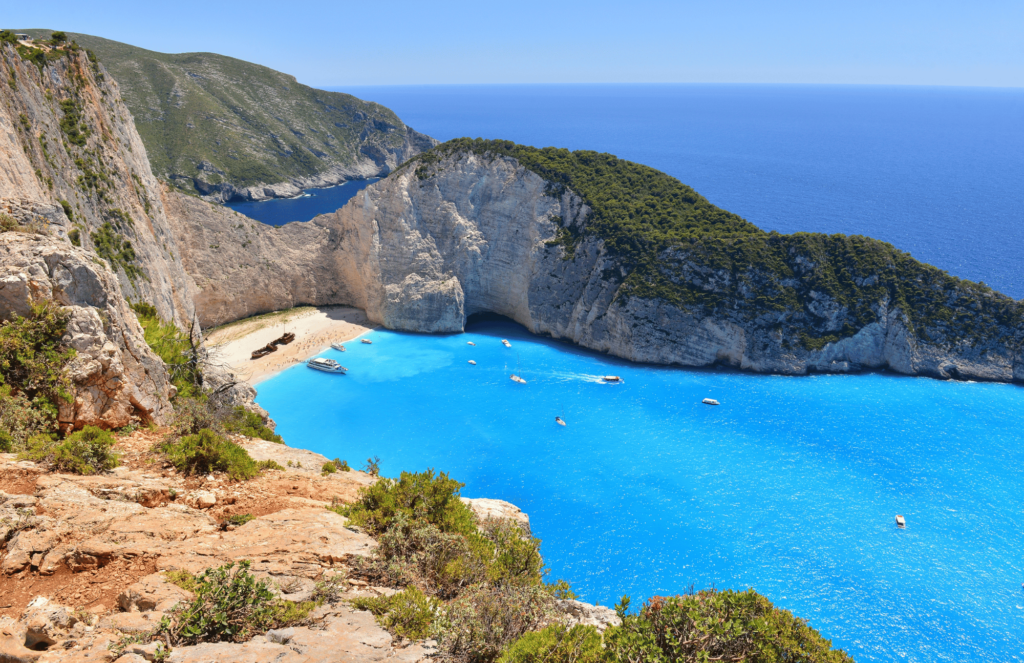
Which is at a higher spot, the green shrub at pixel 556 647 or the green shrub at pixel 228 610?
the green shrub at pixel 228 610

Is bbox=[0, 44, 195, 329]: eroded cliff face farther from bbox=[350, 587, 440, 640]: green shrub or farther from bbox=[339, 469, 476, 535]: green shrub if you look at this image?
bbox=[350, 587, 440, 640]: green shrub

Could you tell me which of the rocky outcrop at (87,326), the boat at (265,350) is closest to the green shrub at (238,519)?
the rocky outcrop at (87,326)

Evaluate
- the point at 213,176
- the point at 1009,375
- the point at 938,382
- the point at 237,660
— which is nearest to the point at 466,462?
the point at 237,660

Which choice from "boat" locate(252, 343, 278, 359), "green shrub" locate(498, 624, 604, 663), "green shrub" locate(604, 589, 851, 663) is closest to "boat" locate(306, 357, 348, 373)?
"boat" locate(252, 343, 278, 359)

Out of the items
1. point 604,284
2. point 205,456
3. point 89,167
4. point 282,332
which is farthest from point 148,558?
point 282,332

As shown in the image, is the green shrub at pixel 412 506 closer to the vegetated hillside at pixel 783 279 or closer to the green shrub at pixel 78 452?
the green shrub at pixel 78 452

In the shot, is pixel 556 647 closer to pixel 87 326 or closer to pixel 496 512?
pixel 496 512

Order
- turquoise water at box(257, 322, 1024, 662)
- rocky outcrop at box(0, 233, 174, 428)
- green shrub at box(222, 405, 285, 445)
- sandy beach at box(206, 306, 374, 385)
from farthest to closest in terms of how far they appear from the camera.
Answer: sandy beach at box(206, 306, 374, 385)
turquoise water at box(257, 322, 1024, 662)
green shrub at box(222, 405, 285, 445)
rocky outcrop at box(0, 233, 174, 428)
